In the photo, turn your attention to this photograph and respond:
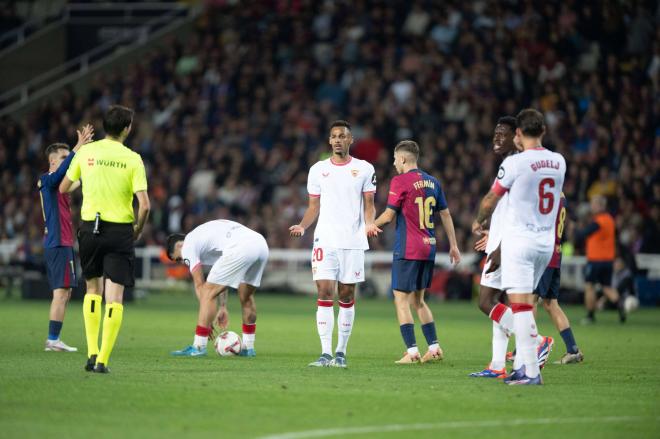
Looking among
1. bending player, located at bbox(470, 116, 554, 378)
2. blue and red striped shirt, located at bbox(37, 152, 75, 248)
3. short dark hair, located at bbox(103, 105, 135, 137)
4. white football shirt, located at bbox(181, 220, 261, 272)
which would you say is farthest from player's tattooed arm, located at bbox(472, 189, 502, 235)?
blue and red striped shirt, located at bbox(37, 152, 75, 248)

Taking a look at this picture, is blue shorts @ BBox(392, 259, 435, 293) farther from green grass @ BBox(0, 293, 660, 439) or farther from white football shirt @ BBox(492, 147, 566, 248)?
white football shirt @ BBox(492, 147, 566, 248)

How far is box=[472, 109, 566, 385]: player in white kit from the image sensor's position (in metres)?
10.6

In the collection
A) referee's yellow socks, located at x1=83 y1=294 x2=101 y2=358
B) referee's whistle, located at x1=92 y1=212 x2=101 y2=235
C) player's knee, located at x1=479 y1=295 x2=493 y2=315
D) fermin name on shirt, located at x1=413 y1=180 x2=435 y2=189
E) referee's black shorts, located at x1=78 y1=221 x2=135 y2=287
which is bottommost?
referee's yellow socks, located at x1=83 y1=294 x2=101 y2=358

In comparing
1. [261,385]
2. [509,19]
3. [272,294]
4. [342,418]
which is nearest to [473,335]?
[261,385]

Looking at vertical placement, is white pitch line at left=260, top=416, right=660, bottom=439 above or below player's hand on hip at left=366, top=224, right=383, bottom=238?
below

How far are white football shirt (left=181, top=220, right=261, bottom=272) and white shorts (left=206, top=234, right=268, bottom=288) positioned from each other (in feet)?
0.31

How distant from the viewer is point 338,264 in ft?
42.0

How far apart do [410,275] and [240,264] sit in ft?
6.38

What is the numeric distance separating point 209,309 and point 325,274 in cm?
163

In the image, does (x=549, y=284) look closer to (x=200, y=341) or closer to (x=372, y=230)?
(x=372, y=230)

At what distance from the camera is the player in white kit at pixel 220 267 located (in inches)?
538

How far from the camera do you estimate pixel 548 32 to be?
1233 inches

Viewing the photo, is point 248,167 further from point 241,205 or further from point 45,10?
point 45,10

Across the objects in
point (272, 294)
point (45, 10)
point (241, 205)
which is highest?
point (45, 10)
